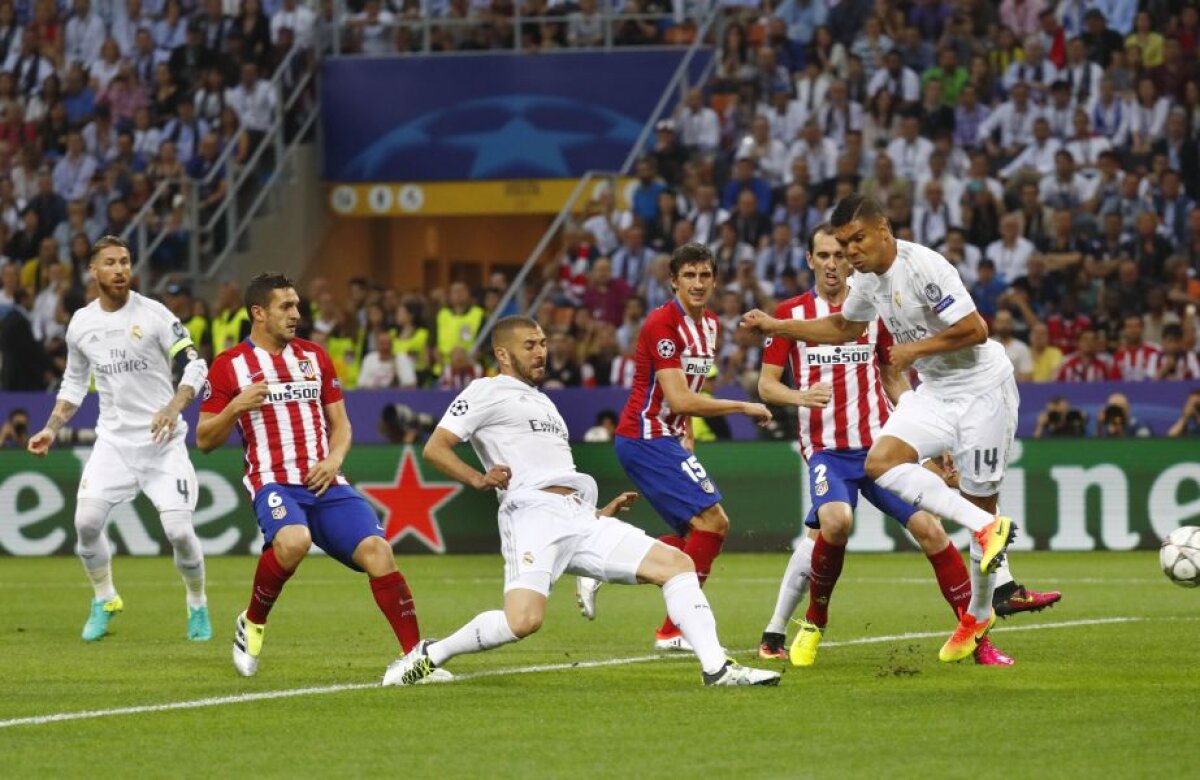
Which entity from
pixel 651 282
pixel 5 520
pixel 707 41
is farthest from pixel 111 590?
pixel 707 41

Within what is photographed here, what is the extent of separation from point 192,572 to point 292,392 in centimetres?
246

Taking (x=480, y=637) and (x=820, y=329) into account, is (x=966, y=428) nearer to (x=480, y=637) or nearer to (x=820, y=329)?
(x=820, y=329)

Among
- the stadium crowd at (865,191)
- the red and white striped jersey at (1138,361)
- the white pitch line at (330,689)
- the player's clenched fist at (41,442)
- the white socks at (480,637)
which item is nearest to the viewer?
the white pitch line at (330,689)

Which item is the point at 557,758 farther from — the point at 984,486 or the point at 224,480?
the point at 224,480

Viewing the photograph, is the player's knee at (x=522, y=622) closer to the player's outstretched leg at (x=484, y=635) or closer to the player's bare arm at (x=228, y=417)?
the player's outstretched leg at (x=484, y=635)

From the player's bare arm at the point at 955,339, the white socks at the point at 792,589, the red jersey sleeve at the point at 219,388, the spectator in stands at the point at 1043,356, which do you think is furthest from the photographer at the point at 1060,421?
the red jersey sleeve at the point at 219,388

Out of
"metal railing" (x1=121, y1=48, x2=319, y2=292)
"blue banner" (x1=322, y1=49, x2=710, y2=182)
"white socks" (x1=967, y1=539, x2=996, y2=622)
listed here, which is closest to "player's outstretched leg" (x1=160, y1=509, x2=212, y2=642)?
"white socks" (x1=967, y1=539, x2=996, y2=622)

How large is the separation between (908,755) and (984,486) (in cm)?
312

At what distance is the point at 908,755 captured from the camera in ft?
23.6

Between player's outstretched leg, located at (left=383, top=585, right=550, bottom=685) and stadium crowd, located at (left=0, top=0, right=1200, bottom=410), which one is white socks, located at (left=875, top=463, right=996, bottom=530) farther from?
stadium crowd, located at (left=0, top=0, right=1200, bottom=410)

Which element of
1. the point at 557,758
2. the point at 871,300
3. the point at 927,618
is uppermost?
the point at 871,300

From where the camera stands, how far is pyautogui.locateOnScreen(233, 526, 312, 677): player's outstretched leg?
9.95 m

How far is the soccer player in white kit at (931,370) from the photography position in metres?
9.67

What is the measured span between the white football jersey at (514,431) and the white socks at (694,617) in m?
0.70
